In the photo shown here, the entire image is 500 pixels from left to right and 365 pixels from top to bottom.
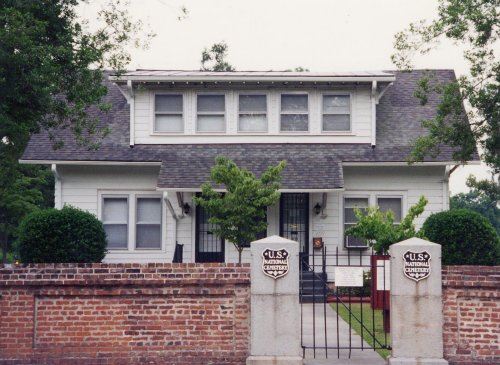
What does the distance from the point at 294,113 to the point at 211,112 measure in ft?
8.07

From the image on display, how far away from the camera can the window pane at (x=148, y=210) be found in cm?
2464

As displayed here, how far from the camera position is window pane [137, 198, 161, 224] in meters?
24.6

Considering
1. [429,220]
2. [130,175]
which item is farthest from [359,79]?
[130,175]

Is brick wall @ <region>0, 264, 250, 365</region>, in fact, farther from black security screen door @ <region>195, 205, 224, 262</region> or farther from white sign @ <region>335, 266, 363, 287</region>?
black security screen door @ <region>195, 205, 224, 262</region>

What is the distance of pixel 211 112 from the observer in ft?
81.9

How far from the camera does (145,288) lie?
494 inches

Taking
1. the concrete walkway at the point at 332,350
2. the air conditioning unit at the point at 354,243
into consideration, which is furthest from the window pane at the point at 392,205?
the concrete walkway at the point at 332,350

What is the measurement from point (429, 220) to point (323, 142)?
4.50 meters

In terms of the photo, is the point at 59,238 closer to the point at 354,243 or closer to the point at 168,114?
the point at 168,114

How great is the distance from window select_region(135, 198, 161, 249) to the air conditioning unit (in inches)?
214

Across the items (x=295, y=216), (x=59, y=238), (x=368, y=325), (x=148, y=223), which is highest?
(x=295, y=216)

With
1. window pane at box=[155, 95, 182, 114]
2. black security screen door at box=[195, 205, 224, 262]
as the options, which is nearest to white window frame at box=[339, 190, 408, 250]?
black security screen door at box=[195, 205, 224, 262]

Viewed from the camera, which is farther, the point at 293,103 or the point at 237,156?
the point at 293,103

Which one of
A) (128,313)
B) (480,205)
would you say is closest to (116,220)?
(128,313)
